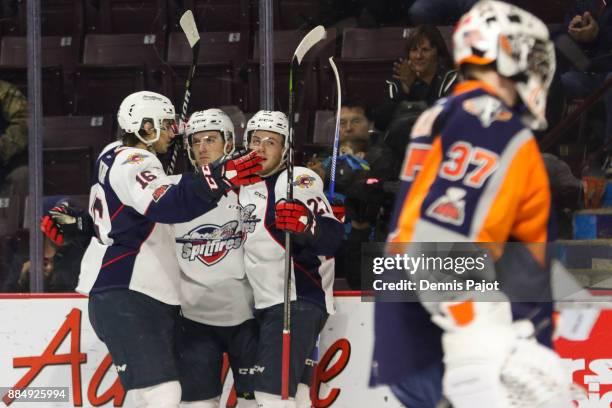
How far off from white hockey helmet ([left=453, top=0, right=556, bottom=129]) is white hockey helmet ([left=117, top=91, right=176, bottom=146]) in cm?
144

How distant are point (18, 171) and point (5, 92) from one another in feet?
0.91

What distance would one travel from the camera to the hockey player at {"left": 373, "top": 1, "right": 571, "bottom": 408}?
7.14ft

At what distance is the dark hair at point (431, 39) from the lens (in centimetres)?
384

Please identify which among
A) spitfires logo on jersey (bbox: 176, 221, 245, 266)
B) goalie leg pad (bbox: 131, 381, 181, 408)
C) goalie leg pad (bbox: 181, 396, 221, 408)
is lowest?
goalie leg pad (bbox: 181, 396, 221, 408)

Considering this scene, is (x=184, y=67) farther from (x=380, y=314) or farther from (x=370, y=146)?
(x=380, y=314)

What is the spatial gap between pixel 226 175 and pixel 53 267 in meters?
0.96

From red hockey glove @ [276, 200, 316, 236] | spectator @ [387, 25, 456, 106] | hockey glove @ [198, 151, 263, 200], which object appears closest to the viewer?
hockey glove @ [198, 151, 263, 200]

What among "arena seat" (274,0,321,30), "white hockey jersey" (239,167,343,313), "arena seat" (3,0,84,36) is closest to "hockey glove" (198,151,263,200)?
"white hockey jersey" (239,167,343,313)

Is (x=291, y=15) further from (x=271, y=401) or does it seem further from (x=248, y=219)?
(x=271, y=401)

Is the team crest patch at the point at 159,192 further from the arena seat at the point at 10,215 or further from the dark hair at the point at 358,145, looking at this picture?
the arena seat at the point at 10,215

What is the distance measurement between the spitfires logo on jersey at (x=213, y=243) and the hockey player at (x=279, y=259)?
0.18ft

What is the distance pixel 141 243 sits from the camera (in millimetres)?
3574

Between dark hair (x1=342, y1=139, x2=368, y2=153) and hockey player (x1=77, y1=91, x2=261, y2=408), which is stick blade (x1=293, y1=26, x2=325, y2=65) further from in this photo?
hockey player (x1=77, y1=91, x2=261, y2=408)

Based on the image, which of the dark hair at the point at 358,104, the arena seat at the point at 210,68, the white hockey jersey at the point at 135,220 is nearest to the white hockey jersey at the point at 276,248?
the white hockey jersey at the point at 135,220
